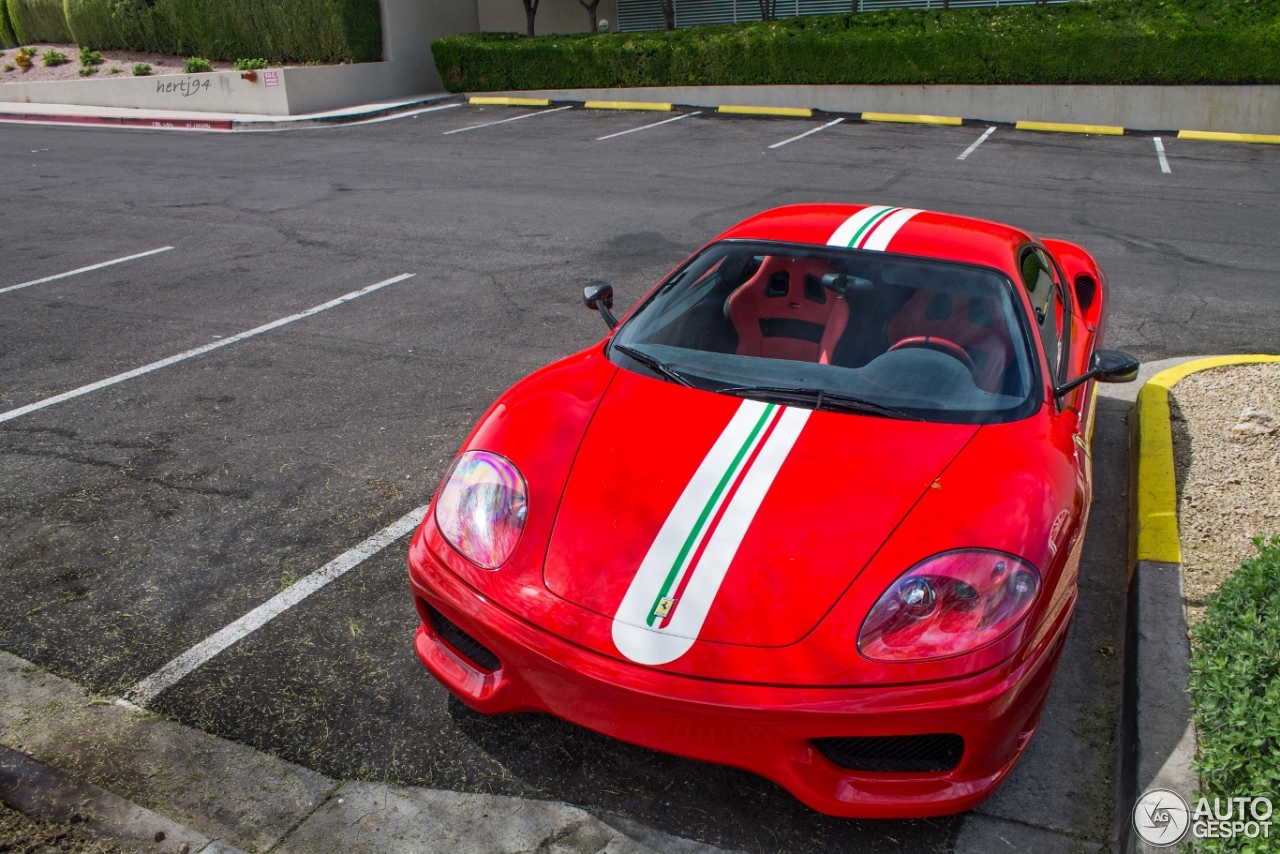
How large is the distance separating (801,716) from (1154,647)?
1565 millimetres

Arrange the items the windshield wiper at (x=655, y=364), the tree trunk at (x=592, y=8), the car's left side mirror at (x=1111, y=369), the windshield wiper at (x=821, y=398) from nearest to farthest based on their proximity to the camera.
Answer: the windshield wiper at (x=821, y=398) → the windshield wiper at (x=655, y=364) → the car's left side mirror at (x=1111, y=369) → the tree trunk at (x=592, y=8)

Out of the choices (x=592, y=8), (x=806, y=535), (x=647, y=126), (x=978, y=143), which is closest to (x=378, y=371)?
(x=806, y=535)

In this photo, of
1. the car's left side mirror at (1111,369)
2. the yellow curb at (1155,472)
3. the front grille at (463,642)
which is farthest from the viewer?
the yellow curb at (1155,472)

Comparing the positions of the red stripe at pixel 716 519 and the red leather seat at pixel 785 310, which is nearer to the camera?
the red stripe at pixel 716 519

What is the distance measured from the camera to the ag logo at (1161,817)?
8.43ft

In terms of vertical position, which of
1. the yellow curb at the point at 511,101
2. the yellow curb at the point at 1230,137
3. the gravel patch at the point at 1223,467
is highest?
the yellow curb at the point at 511,101

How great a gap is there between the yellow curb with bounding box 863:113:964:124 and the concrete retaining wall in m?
0.51

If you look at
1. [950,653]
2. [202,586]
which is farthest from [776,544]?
[202,586]

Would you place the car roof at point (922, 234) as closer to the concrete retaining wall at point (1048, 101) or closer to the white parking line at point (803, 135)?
the white parking line at point (803, 135)

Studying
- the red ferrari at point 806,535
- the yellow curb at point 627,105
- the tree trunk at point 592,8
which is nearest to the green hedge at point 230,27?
the tree trunk at point 592,8

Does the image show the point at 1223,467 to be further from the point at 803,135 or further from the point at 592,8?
the point at 592,8

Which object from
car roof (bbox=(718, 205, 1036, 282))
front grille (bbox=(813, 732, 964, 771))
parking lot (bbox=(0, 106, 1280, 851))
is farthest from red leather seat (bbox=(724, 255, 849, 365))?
front grille (bbox=(813, 732, 964, 771))

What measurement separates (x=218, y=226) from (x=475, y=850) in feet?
31.3

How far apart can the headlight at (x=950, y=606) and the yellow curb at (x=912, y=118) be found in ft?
57.9
